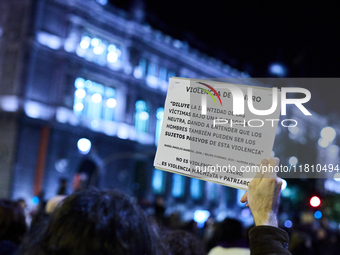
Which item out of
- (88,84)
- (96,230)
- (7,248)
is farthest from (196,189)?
(96,230)

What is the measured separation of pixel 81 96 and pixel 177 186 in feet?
37.3

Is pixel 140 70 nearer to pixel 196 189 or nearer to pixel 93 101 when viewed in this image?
pixel 93 101

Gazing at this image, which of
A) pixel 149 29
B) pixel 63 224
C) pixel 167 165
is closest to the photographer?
pixel 63 224

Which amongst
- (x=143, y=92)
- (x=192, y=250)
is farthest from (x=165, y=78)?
(x=192, y=250)

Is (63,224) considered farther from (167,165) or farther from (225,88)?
(225,88)

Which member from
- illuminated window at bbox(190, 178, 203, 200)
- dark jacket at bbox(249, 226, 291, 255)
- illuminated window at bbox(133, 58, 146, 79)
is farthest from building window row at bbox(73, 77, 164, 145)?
dark jacket at bbox(249, 226, 291, 255)

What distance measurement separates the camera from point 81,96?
2583cm

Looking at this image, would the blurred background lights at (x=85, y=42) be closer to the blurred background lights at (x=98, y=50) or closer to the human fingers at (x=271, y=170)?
the blurred background lights at (x=98, y=50)

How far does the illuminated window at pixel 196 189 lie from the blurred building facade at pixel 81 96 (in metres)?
0.96

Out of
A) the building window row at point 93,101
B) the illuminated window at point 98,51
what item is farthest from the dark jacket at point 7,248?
the illuminated window at point 98,51

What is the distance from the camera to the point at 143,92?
30703mm

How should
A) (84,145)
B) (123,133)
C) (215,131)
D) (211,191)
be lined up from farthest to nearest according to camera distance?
1. (211,191)
2. (123,133)
3. (84,145)
4. (215,131)

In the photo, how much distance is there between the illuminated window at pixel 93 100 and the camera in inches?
1009

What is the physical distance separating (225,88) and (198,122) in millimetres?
274
